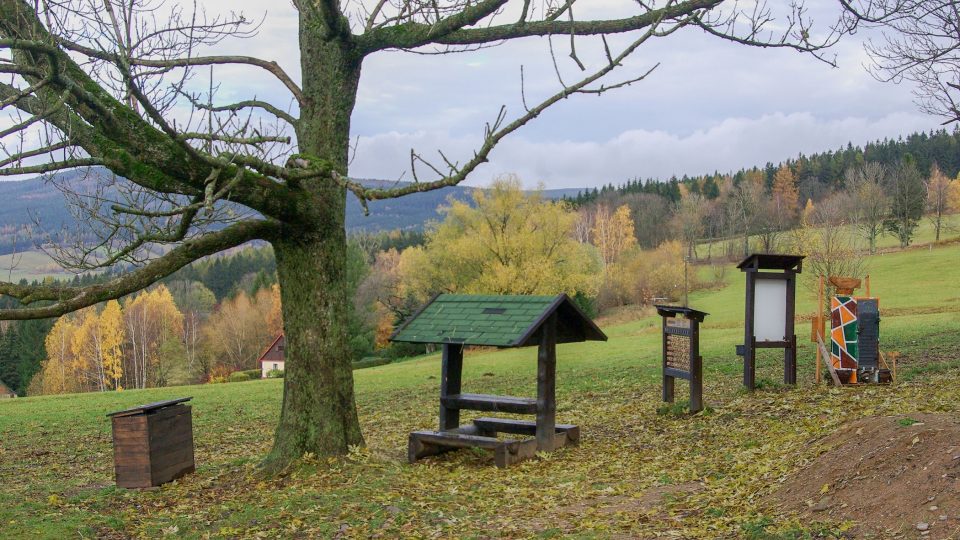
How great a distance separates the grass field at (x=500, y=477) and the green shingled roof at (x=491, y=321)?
5.92 feet

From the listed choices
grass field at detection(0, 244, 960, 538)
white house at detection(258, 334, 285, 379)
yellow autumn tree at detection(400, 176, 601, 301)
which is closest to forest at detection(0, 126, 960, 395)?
yellow autumn tree at detection(400, 176, 601, 301)

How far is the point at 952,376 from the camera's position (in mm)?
15719

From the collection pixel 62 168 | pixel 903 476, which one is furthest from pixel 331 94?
pixel 903 476

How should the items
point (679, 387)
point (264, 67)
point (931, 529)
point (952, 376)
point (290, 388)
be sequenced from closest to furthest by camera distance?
point (931, 529), point (290, 388), point (264, 67), point (952, 376), point (679, 387)

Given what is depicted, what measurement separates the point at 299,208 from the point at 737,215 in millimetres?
91147

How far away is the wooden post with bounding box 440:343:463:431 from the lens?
42.8 feet

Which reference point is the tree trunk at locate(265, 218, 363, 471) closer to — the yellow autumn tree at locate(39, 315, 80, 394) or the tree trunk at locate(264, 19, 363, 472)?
the tree trunk at locate(264, 19, 363, 472)

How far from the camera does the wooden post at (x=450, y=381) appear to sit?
1305 cm

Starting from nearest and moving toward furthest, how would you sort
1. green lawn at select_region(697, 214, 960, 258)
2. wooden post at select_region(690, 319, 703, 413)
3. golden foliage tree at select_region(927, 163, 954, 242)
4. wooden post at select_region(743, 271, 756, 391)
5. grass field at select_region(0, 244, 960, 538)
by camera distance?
grass field at select_region(0, 244, 960, 538), wooden post at select_region(690, 319, 703, 413), wooden post at select_region(743, 271, 756, 391), green lawn at select_region(697, 214, 960, 258), golden foliage tree at select_region(927, 163, 954, 242)

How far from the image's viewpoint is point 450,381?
13172mm

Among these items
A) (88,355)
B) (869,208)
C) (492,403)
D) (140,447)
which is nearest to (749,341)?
(492,403)

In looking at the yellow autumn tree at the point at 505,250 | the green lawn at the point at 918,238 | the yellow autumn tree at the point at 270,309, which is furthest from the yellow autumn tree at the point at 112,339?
the green lawn at the point at 918,238

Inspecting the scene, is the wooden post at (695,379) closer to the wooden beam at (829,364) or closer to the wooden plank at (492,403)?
the wooden beam at (829,364)

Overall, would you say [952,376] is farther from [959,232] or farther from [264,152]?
[959,232]
